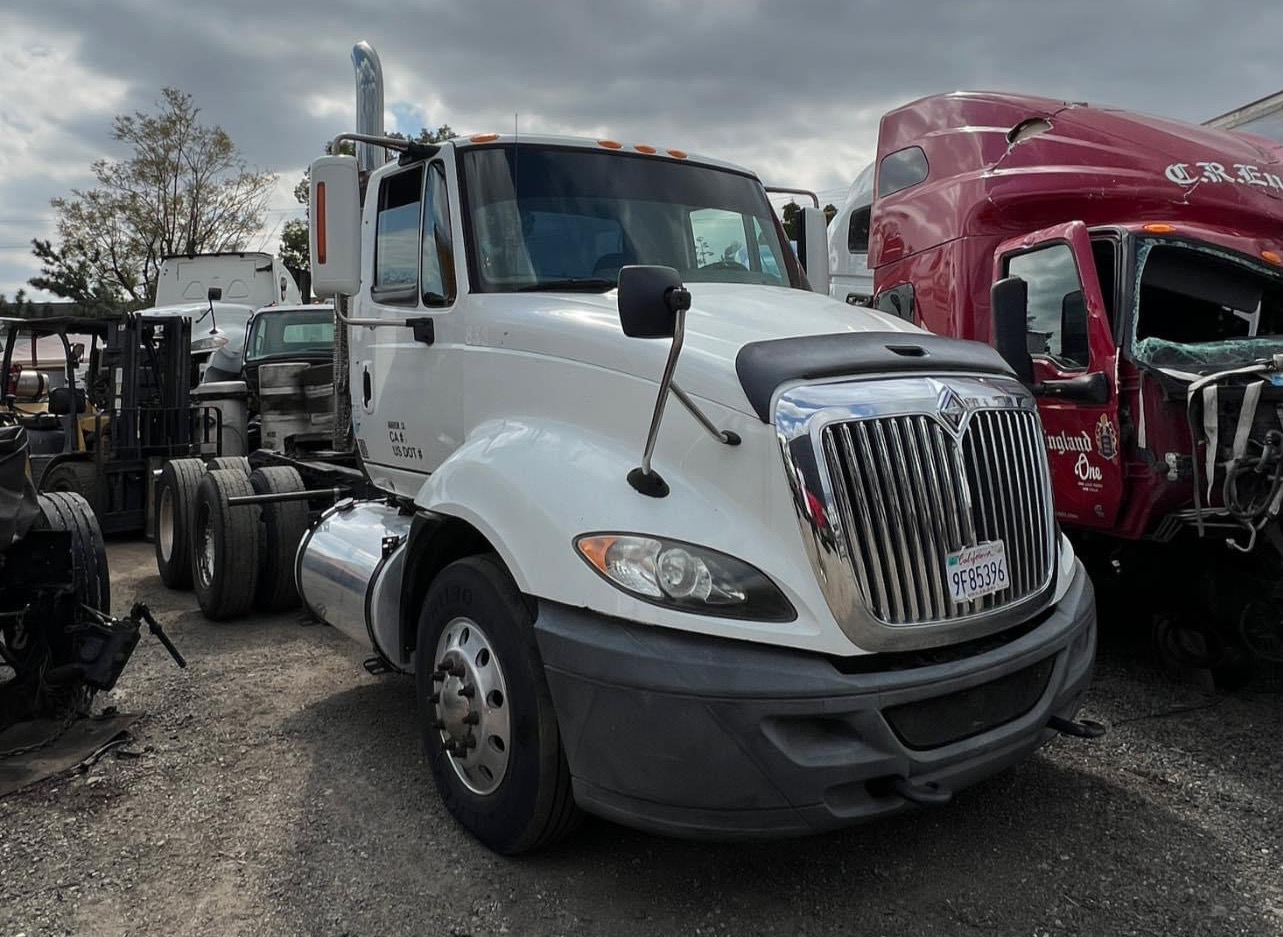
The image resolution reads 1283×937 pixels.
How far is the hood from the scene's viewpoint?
10.5ft

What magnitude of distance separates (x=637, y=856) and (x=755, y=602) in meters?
1.15

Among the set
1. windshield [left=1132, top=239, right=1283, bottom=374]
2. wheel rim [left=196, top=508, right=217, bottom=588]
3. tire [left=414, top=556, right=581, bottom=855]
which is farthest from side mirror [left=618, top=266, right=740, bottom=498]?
wheel rim [left=196, top=508, right=217, bottom=588]

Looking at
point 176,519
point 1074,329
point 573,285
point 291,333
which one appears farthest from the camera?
point 291,333

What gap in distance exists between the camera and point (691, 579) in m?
2.88

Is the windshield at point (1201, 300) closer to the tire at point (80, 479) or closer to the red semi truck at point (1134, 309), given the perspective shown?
the red semi truck at point (1134, 309)

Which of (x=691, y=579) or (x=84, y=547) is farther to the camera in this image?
(x=84, y=547)

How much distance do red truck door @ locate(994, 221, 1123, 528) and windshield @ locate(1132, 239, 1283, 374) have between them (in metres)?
0.20

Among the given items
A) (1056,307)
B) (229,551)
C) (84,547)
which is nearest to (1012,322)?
(1056,307)

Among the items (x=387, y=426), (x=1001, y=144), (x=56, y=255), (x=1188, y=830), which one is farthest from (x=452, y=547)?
(x=56, y=255)

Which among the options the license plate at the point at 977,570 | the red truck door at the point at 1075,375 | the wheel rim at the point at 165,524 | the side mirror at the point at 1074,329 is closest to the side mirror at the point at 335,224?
the license plate at the point at 977,570

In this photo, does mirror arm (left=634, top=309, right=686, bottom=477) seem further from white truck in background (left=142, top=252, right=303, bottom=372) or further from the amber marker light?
white truck in background (left=142, top=252, right=303, bottom=372)

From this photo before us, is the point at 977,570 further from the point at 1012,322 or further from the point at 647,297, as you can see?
the point at 1012,322

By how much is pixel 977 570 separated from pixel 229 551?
508 centimetres

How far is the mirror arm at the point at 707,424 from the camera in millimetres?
2969
